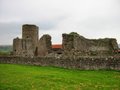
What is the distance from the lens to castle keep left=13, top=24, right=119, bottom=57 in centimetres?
3716

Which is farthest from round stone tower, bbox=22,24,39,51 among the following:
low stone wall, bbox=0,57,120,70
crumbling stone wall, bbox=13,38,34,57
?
low stone wall, bbox=0,57,120,70

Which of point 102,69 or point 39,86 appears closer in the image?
point 39,86

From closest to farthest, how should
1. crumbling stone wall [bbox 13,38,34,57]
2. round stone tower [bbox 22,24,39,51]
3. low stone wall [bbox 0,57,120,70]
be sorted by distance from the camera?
low stone wall [bbox 0,57,120,70] < crumbling stone wall [bbox 13,38,34,57] < round stone tower [bbox 22,24,39,51]

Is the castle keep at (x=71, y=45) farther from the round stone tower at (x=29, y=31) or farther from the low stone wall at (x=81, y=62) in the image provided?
the low stone wall at (x=81, y=62)

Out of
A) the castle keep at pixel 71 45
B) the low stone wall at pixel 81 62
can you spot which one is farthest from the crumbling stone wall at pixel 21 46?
the low stone wall at pixel 81 62

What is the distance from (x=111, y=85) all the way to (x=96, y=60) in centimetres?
1105

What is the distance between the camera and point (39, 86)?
1875cm

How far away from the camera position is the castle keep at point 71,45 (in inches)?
1463

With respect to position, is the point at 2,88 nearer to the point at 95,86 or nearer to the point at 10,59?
the point at 95,86

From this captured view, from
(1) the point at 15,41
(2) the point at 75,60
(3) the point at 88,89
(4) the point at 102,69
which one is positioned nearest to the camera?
(3) the point at 88,89

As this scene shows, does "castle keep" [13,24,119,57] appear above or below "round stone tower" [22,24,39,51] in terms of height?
below

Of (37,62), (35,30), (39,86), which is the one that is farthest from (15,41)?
(39,86)

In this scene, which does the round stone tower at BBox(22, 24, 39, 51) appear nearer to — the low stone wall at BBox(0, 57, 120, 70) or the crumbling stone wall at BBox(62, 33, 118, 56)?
the crumbling stone wall at BBox(62, 33, 118, 56)

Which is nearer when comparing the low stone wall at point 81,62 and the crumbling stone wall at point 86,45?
the low stone wall at point 81,62
